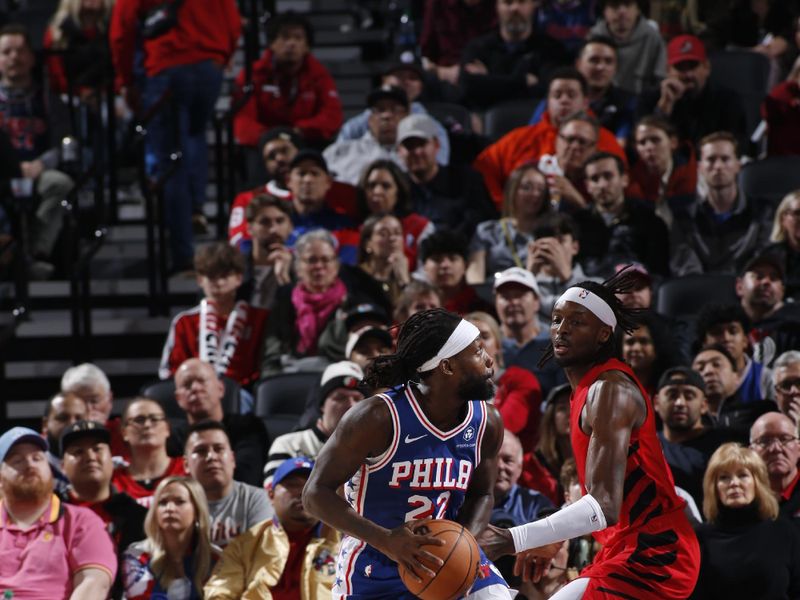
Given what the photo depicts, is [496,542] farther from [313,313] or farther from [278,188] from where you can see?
[278,188]

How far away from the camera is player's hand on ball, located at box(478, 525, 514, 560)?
5344 mm

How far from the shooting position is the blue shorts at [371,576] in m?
5.38

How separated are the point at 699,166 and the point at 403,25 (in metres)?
3.99

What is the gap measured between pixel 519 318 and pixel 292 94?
3.79m

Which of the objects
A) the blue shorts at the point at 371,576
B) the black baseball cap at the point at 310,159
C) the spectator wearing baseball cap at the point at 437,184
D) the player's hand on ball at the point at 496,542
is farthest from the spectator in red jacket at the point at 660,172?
the blue shorts at the point at 371,576

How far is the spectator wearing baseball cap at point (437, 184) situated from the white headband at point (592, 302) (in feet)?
16.1

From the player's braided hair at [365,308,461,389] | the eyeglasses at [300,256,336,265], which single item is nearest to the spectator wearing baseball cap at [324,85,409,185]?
the eyeglasses at [300,256,336,265]

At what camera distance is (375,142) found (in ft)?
36.8

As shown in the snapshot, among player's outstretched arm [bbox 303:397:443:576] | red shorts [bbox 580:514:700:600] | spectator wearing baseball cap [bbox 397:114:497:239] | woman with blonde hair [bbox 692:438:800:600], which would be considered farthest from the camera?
spectator wearing baseball cap [bbox 397:114:497:239]

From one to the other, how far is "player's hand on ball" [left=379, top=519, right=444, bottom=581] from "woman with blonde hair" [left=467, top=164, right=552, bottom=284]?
492cm

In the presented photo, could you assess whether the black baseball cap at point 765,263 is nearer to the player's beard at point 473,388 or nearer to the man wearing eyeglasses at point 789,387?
the man wearing eyeglasses at point 789,387

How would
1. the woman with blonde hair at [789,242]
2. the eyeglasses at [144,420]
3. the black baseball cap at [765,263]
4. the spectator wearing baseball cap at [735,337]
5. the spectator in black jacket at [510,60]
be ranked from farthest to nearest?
1. the spectator in black jacket at [510,60]
2. the woman with blonde hair at [789,242]
3. the black baseball cap at [765,263]
4. the spectator wearing baseball cap at [735,337]
5. the eyeglasses at [144,420]

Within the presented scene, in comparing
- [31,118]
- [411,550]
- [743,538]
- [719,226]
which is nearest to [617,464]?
[411,550]

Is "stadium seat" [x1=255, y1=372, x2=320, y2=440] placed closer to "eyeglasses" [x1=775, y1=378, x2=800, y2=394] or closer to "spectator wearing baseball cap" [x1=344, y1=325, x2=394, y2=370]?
"spectator wearing baseball cap" [x1=344, y1=325, x2=394, y2=370]
